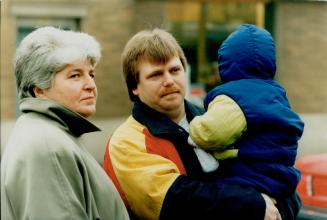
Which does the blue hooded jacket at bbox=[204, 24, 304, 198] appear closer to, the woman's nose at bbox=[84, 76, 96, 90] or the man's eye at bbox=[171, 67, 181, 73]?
the man's eye at bbox=[171, 67, 181, 73]

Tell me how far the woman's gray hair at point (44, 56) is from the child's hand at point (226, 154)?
72cm

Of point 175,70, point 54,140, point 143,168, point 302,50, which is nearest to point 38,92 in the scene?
point 54,140

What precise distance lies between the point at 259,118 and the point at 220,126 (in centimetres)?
18

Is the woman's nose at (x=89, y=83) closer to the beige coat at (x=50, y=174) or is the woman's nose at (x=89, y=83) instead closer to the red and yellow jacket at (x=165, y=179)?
the beige coat at (x=50, y=174)

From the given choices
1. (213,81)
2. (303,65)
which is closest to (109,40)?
(213,81)

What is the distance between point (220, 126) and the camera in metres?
2.77

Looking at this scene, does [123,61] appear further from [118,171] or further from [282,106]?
[282,106]

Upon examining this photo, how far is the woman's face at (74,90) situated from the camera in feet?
8.89

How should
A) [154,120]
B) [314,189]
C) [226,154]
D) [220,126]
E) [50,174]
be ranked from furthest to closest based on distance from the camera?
[314,189]
[154,120]
[226,154]
[220,126]
[50,174]

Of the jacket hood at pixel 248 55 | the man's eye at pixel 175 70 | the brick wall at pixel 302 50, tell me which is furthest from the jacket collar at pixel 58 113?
the brick wall at pixel 302 50

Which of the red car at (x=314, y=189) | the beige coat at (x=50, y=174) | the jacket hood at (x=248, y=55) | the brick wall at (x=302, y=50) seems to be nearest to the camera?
the beige coat at (x=50, y=174)

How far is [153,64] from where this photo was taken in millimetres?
3037

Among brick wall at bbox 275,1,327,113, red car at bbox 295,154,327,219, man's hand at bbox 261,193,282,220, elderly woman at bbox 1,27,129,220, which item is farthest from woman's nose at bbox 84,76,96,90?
brick wall at bbox 275,1,327,113

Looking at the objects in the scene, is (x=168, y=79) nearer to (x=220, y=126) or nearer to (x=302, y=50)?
(x=220, y=126)
